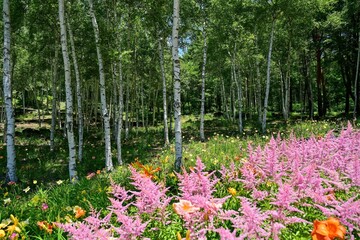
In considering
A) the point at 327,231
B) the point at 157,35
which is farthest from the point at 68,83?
the point at 327,231

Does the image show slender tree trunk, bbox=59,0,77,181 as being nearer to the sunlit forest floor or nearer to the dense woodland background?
the sunlit forest floor

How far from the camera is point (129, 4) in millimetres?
14398

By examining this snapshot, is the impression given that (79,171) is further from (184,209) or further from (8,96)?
(184,209)

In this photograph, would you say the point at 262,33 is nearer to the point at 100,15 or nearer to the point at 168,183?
the point at 100,15

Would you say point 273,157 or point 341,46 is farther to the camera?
point 341,46

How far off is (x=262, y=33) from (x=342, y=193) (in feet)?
71.6

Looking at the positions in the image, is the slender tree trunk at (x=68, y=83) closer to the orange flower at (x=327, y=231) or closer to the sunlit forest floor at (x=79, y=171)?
the sunlit forest floor at (x=79, y=171)

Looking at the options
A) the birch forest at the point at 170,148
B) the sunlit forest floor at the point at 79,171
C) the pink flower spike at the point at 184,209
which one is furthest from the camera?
the sunlit forest floor at the point at 79,171

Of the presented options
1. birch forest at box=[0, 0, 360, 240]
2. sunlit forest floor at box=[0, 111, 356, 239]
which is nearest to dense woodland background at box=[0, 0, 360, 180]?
birch forest at box=[0, 0, 360, 240]

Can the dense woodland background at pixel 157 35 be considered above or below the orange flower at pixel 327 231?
above

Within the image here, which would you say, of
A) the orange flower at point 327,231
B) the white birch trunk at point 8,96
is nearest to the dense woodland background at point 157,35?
the white birch trunk at point 8,96

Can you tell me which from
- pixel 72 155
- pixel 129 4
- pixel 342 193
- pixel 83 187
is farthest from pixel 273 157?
pixel 129 4

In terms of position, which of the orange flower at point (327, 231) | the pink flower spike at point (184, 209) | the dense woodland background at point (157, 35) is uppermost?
the dense woodland background at point (157, 35)

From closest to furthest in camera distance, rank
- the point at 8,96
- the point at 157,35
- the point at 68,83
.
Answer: the point at 68,83
the point at 8,96
the point at 157,35
